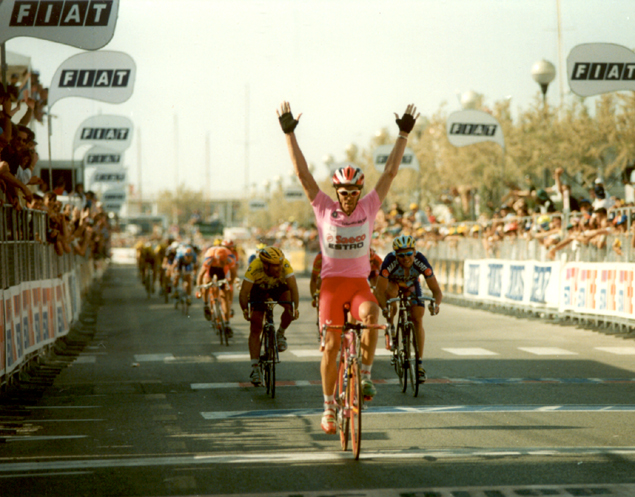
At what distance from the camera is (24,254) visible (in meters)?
12.4

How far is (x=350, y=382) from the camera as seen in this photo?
702 cm

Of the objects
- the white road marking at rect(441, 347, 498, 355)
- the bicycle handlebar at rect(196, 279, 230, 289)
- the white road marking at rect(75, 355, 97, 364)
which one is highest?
the bicycle handlebar at rect(196, 279, 230, 289)

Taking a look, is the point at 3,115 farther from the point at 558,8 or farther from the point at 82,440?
the point at 558,8

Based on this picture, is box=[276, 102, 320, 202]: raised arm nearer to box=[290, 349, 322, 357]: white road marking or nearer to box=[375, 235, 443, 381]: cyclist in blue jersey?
box=[375, 235, 443, 381]: cyclist in blue jersey

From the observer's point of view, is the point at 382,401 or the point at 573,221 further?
the point at 573,221

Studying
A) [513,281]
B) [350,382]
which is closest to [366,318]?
[350,382]

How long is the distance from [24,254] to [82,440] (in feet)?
17.2

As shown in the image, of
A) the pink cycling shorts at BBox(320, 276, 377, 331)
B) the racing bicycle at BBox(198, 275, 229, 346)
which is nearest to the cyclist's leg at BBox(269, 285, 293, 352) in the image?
the pink cycling shorts at BBox(320, 276, 377, 331)

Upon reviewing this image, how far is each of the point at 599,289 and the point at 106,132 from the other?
41.0 ft

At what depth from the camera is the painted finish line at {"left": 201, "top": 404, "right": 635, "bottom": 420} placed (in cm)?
895

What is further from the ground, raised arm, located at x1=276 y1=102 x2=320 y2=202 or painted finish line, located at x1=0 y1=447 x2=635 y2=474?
raised arm, located at x1=276 y1=102 x2=320 y2=202

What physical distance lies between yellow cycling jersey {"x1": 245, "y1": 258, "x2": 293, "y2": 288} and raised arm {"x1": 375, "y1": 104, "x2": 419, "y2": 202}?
3667 mm

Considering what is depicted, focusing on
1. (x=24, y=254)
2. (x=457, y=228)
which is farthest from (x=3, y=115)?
(x=457, y=228)

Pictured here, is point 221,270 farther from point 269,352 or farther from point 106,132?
point 106,132
